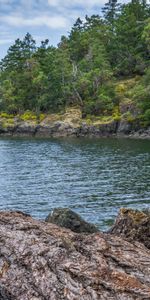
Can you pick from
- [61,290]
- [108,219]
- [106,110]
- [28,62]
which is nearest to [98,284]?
[61,290]

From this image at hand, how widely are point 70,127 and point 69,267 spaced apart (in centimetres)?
9056

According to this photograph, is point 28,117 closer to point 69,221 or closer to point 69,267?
point 69,221

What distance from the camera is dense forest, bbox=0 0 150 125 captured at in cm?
10144

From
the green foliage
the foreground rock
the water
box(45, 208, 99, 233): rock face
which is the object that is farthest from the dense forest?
the foreground rock

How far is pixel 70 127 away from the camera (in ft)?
321

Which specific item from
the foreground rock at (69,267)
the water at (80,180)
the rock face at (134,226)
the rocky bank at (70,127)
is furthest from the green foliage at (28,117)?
the foreground rock at (69,267)

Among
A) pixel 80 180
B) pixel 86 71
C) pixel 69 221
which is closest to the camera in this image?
pixel 69 221

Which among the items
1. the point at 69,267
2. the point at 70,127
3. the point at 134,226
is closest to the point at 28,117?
the point at 70,127

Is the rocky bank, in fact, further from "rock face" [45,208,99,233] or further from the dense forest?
"rock face" [45,208,99,233]

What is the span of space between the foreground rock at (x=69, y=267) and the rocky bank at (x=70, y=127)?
249ft

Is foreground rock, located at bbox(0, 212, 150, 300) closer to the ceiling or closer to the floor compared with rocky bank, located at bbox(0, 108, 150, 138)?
closer to the floor

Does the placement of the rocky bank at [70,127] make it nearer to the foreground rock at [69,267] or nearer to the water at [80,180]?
the water at [80,180]

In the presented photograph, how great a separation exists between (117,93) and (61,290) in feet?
318

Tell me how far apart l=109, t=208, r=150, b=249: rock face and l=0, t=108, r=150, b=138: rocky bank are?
7231cm
